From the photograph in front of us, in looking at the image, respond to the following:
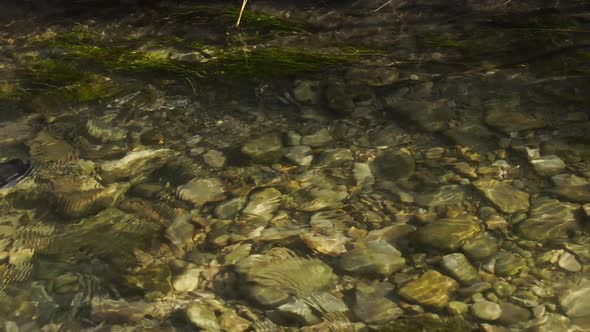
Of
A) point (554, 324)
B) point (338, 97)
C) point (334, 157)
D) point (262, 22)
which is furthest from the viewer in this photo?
point (262, 22)

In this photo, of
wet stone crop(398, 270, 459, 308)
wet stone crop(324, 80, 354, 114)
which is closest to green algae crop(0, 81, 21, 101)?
wet stone crop(324, 80, 354, 114)

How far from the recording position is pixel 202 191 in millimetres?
3439

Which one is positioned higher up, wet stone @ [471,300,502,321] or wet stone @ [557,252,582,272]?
wet stone @ [557,252,582,272]

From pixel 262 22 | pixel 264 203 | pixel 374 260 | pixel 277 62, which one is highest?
pixel 262 22

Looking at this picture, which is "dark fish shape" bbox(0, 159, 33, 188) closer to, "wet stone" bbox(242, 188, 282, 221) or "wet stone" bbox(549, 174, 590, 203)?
"wet stone" bbox(242, 188, 282, 221)

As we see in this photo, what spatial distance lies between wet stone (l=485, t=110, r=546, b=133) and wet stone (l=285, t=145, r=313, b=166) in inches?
41.5

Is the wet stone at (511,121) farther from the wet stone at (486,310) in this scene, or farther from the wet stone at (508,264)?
the wet stone at (486,310)

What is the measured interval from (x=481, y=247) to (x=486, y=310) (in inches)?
15.3

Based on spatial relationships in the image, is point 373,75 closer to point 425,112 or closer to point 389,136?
point 425,112

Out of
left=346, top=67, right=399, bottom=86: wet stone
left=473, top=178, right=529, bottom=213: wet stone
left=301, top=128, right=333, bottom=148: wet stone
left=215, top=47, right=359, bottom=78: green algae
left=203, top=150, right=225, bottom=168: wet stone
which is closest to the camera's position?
left=473, top=178, right=529, bottom=213: wet stone

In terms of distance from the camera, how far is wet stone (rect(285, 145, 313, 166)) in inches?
142

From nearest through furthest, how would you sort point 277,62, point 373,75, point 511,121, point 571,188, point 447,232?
point 447,232, point 571,188, point 511,121, point 373,75, point 277,62

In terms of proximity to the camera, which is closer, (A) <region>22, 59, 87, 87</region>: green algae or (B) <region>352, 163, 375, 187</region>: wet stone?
(B) <region>352, 163, 375, 187</region>: wet stone

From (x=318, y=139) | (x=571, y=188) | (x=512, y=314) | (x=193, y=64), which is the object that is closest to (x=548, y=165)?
(x=571, y=188)
